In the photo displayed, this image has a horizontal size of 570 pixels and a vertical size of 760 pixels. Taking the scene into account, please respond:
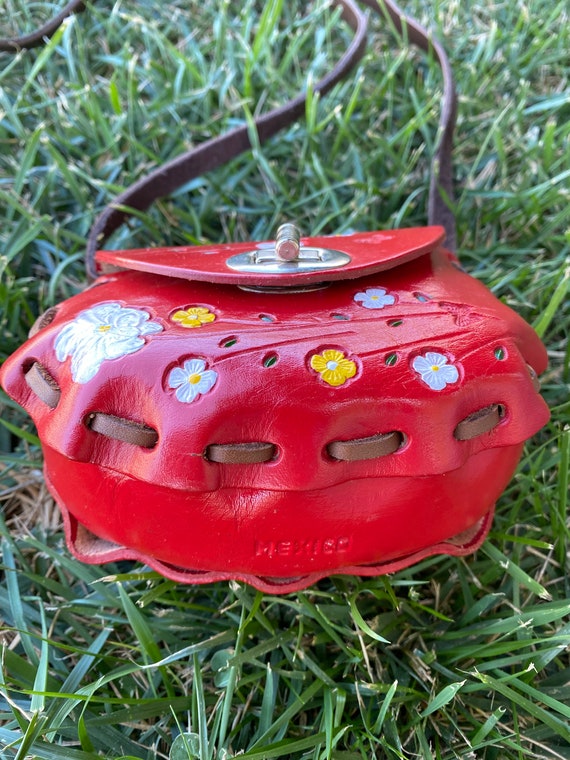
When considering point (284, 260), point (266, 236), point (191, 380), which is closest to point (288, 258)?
point (284, 260)

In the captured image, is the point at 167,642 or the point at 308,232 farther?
the point at 308,232

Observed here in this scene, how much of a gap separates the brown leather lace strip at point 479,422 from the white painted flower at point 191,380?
292 mm

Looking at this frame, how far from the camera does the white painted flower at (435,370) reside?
728mm

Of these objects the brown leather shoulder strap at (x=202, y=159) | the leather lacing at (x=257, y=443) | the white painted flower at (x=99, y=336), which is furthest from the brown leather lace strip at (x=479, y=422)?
the brown leather shoulder strap at (x=202, y=159)

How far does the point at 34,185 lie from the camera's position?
139cm

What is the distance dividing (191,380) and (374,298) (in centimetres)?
28

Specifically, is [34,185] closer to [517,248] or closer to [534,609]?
[517,248]

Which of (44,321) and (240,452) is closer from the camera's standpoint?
(240,452)

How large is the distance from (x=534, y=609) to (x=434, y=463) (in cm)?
35

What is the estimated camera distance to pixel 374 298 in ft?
2.75

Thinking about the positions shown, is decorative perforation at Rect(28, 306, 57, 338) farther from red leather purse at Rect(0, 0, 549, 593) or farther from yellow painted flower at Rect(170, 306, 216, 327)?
yellow painted flower at Rect(170, 306, 216, 327)

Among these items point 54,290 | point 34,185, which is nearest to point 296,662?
point 54,290

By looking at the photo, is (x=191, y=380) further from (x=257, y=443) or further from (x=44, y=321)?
(x=44, y=321)

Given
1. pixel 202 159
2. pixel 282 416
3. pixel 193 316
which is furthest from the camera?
pixel 202 159
